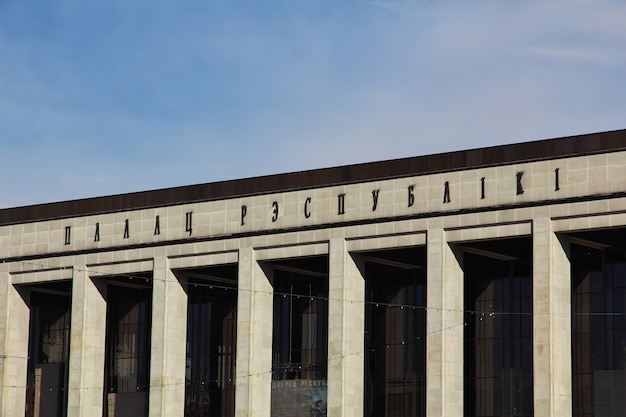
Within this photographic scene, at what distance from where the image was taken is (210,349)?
7231cm

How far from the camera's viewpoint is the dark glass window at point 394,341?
215 feet

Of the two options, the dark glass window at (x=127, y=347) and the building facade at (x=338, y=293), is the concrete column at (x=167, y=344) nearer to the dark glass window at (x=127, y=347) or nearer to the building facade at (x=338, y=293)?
the building facade at (x=338, y=293)

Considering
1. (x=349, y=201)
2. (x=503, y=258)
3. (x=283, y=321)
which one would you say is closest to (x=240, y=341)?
(x=283, y=321)

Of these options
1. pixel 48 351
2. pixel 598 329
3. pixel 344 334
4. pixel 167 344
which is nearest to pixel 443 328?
pixel 344 334

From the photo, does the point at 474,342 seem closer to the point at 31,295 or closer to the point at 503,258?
the point at 503,258

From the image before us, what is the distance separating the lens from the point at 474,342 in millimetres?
64188

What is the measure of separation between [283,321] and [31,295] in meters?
17.4

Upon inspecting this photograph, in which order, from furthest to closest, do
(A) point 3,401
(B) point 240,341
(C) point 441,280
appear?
(A) point 3,401
(B) point 240,341
(C) point 441,280

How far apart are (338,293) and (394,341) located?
15.0ft

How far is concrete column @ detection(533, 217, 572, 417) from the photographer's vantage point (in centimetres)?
5728

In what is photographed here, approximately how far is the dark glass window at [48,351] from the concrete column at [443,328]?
81.9ft

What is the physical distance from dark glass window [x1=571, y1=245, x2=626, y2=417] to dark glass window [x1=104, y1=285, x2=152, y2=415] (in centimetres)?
2413

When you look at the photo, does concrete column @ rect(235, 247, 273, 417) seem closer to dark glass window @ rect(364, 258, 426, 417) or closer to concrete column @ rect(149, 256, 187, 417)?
concrete column @ rect(149, 256, 187, 417)

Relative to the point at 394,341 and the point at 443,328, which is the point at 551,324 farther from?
the point at 394,341
